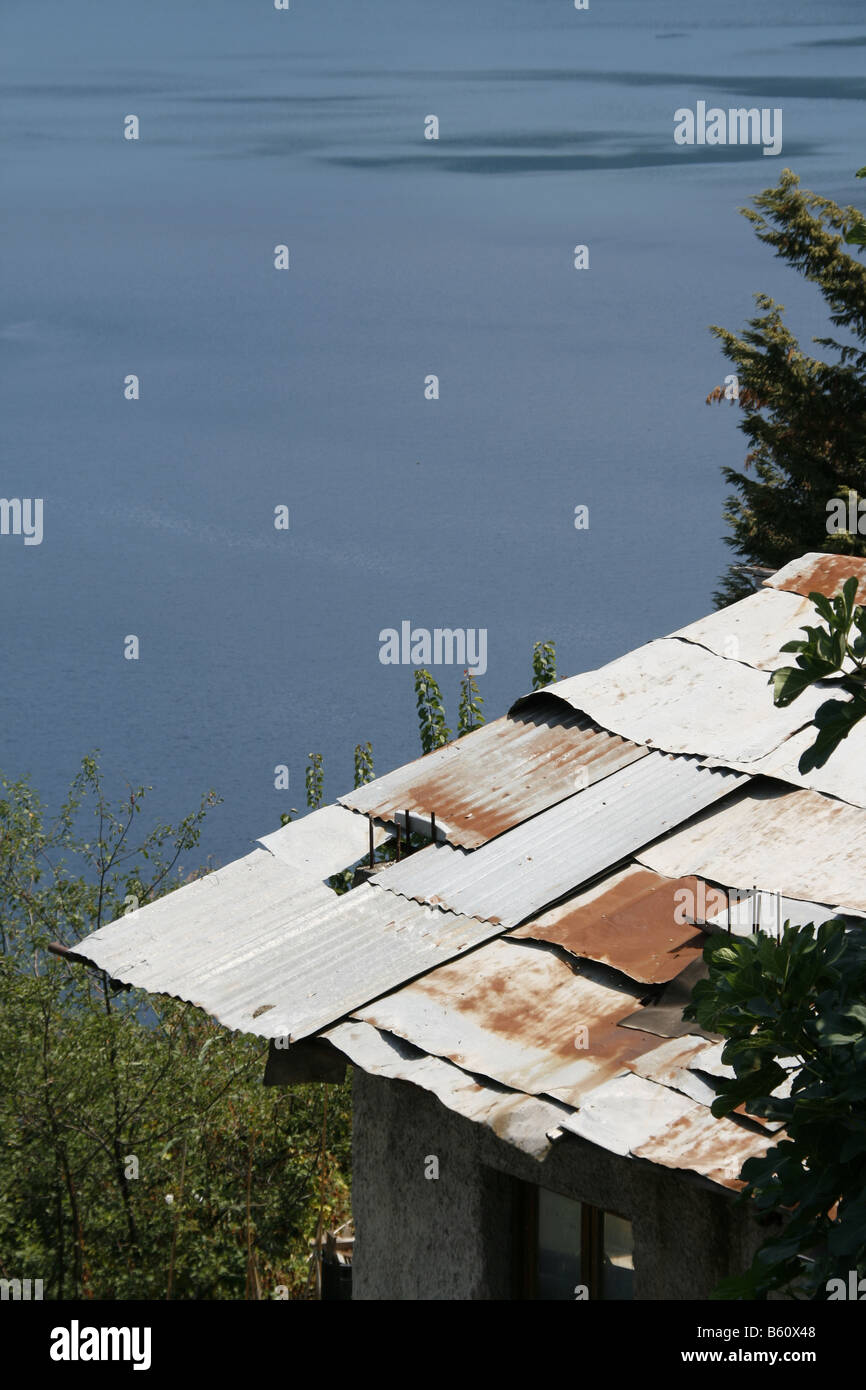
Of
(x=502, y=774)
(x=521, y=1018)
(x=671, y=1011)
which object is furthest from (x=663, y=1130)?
(x=502, y=774)

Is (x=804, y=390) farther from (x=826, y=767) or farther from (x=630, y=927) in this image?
(x=630, y=927)

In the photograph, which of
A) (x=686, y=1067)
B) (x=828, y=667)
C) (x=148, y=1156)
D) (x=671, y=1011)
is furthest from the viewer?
(x=148, y=1156)

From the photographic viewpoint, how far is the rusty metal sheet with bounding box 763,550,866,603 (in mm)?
9148

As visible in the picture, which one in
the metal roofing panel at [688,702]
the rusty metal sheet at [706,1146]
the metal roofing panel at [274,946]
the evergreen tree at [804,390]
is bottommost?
the rusty metal sheet at [706,1146]

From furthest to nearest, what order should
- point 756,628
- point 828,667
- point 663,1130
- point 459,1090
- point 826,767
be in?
point 756,628 → point 826,767 → point 459,1090 → point 663,1130 → point 828,667

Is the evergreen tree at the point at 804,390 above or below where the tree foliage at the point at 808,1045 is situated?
above

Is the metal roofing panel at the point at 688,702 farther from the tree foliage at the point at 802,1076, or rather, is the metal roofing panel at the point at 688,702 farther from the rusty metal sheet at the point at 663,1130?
the tree foliage at the point at 802,1076

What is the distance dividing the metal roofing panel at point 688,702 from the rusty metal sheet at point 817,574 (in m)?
0.78

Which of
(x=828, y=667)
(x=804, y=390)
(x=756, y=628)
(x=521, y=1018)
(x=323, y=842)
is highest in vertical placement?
(x=804, y=390)

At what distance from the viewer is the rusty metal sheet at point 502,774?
26.9 feet

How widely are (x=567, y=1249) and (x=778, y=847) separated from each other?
201cm

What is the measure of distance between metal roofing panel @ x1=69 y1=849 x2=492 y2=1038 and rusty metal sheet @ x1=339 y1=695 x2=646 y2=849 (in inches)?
25.5

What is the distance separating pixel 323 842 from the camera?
28.9ft

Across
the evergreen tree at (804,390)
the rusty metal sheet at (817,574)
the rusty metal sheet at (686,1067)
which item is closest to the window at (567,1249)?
the rusty metal sheet at (686,1067)
